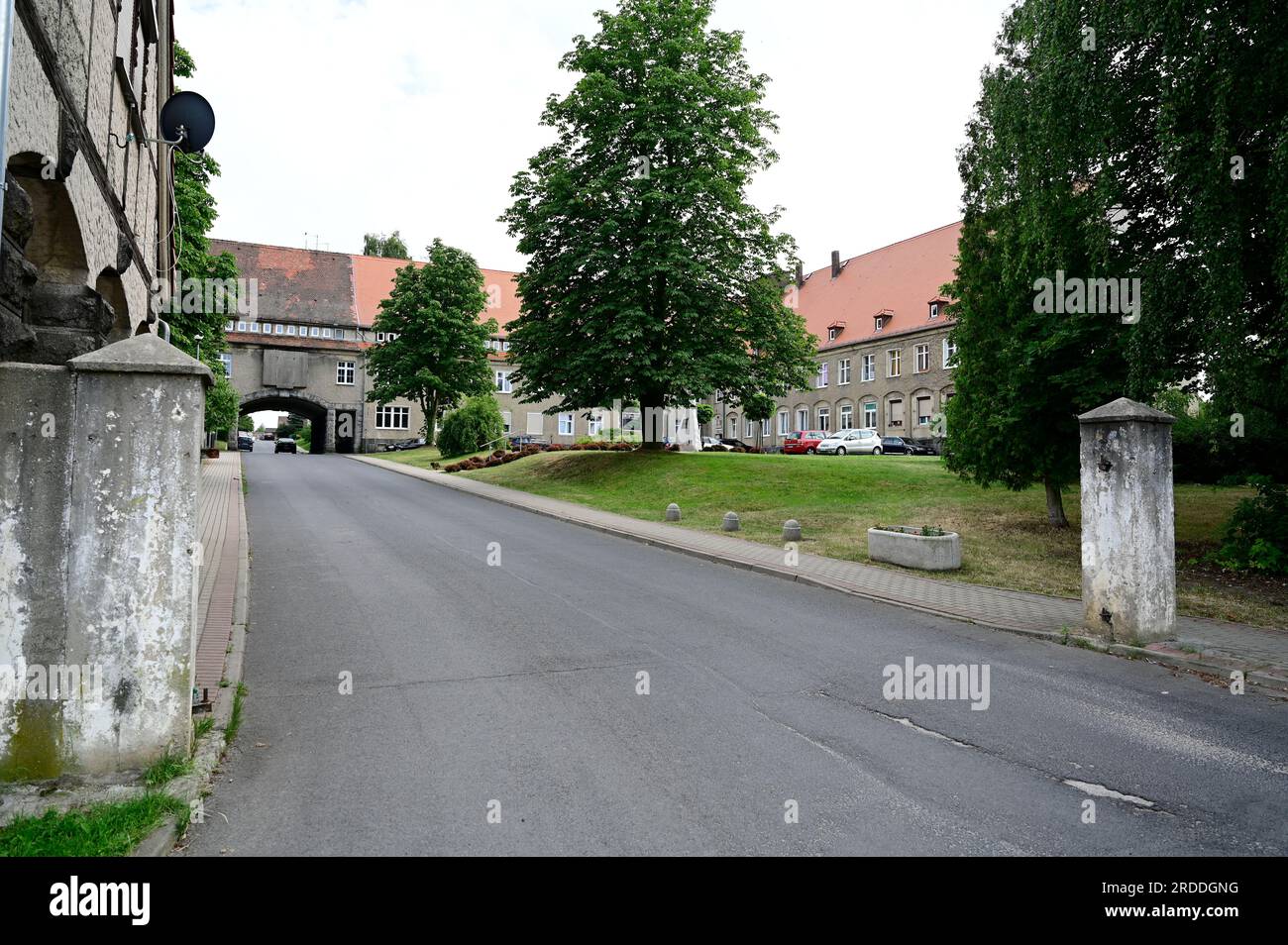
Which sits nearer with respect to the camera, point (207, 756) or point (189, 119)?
point (207, 756)

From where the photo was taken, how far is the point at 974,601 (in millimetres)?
9961

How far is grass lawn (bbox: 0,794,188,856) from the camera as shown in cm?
347

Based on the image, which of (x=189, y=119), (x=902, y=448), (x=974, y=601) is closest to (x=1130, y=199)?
(x=974, y=601)

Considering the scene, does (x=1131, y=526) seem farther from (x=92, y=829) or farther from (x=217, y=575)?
(x=217, y=575)

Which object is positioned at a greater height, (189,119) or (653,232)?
(653,232)

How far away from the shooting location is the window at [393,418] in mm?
61094

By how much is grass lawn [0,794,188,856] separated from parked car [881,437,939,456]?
47.3 m

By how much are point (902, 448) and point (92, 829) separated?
159 feet

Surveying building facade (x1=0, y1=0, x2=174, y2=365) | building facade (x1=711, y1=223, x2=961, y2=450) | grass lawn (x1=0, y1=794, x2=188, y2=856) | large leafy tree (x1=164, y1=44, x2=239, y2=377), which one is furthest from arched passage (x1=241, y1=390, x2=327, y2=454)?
grass lawn (x1=0, y1=794, x2=188, y2=856)

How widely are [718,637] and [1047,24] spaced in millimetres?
10649

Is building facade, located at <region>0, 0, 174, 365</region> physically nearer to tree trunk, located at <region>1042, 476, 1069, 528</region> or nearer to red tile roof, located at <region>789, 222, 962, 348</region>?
tree trunk, located at <region>1042, 476, 1069, 528</region>

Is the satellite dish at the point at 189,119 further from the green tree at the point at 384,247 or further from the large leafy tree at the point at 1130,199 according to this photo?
the green tree at the point at 384,247

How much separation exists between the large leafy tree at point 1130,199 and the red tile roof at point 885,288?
127 ft
